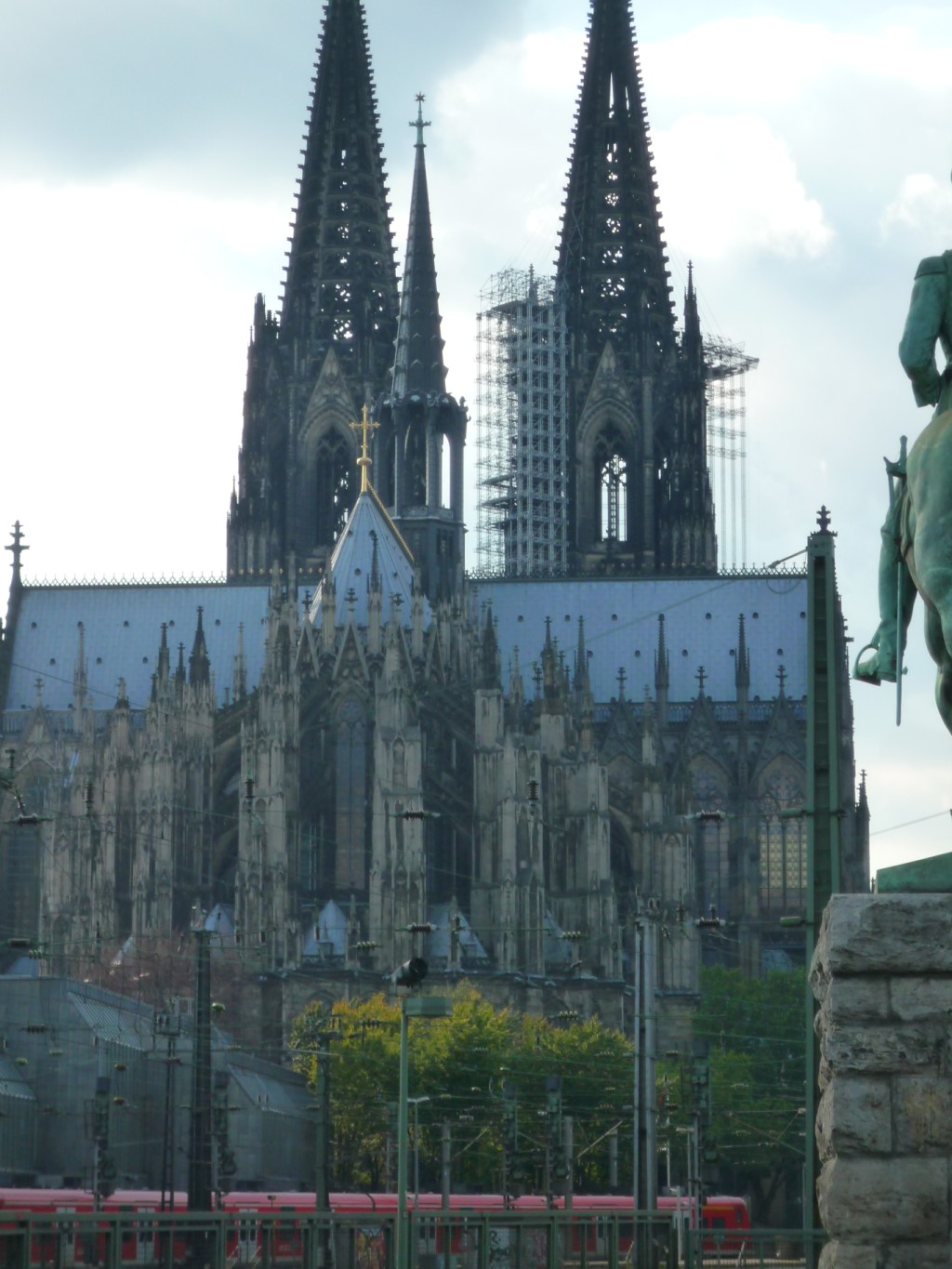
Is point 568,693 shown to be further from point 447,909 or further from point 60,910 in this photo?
point 60,910

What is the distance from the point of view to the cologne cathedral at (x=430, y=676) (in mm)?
92312

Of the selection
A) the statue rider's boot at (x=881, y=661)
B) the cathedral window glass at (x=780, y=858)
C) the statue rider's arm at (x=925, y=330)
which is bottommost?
the statue rider's boot at (x=881, y=661)

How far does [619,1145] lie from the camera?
8000 centimetres

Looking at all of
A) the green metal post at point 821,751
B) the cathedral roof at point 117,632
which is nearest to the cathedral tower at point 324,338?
the cathedral roof at point 117,632

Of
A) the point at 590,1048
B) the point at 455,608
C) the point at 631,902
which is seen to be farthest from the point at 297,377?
the point at 590,1048

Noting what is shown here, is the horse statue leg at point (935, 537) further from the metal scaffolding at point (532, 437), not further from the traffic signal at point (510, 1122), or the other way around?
the metal scaffolding at point (532, 437)

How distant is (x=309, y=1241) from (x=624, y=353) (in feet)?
337

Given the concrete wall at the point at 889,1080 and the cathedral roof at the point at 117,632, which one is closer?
the concrete wall at the point at 889,1080

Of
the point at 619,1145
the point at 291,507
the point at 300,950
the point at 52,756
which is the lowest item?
the point at 619,1145

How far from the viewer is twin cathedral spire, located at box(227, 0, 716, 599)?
12181 cm

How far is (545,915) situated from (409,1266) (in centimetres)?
6584

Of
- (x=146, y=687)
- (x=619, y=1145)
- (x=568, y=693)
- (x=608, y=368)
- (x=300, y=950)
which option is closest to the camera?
(x=619, y=1145)

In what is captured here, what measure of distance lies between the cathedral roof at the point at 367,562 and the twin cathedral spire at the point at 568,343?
8716mm

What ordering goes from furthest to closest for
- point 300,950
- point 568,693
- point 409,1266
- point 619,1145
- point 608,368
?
point 608,368
point 568,693
point 300,950
point 619,1145
point 409,1266
